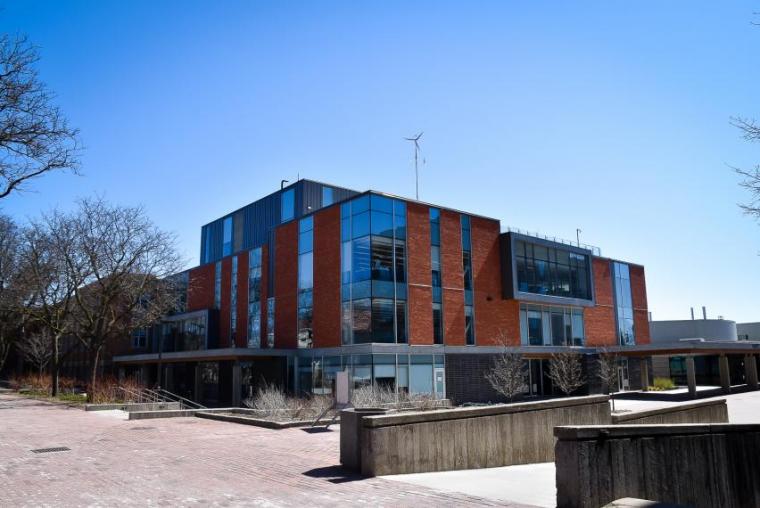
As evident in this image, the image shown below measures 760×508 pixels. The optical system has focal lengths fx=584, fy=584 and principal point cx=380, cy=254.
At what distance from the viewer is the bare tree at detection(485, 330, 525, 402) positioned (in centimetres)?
3212

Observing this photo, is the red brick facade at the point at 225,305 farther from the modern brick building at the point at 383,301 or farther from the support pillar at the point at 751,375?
the support pillar at the point at 751,375

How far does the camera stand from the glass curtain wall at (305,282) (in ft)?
109

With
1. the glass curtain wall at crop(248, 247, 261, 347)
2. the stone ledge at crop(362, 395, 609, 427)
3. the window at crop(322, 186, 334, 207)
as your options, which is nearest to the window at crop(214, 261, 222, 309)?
the glass curtain wall at crop(248, 247, 261, 347)

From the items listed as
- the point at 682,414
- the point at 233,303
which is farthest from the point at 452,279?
the point at 682,414

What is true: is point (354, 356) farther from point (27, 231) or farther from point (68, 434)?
point (27, 231)

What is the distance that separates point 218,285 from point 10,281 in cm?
1359

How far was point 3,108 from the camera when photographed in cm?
1123

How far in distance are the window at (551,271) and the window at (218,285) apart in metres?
22.5

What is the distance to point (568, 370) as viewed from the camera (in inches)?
1447

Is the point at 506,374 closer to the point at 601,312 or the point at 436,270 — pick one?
the point at 436,270

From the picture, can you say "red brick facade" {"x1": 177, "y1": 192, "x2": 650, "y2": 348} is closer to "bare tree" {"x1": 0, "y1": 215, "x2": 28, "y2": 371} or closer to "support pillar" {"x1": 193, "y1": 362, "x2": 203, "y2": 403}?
"support pillar" {"x1": 193, "y1": 362, "x2": 203, "y2": 403}

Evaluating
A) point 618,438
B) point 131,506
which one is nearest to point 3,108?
point 131,506

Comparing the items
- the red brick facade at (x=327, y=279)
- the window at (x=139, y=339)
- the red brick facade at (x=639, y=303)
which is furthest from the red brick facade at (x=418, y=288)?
the window at (x=139, y=339)

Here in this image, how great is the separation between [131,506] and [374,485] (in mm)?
3664
